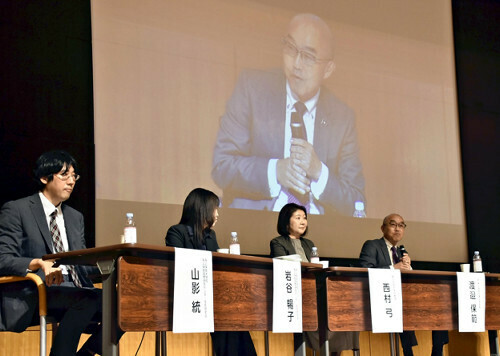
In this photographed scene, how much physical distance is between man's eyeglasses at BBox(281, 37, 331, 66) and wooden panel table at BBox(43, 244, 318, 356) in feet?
8.91

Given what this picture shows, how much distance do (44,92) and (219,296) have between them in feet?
6.48

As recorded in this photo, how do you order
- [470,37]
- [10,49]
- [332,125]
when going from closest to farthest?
[10,49] < [332,125] < [470,37]

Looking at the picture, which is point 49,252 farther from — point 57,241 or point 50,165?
point 50,165

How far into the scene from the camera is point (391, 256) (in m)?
4.52

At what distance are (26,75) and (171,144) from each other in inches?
38.3

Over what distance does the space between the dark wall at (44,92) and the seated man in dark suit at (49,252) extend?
116cm

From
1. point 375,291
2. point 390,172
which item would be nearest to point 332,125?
point 390,172

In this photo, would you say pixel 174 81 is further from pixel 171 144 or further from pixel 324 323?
pixel 324 323

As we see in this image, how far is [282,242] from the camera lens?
13.5 feet

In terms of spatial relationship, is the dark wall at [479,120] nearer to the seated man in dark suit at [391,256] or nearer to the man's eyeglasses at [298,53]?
the man's eyeglasses at [298,53]

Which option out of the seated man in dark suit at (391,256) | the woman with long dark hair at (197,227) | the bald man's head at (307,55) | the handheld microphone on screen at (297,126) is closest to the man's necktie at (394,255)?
the seated man in dark suit at (391,256)

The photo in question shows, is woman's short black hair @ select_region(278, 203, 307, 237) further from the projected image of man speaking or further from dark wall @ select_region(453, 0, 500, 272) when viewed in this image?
dark wall @ select_region(453, 0, 500, 272)

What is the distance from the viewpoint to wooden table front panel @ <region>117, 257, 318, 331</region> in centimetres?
224

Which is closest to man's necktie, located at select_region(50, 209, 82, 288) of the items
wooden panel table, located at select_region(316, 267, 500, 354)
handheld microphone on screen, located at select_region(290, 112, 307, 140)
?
wooden panel table, located at select_region(316, 267, 500, 354)
